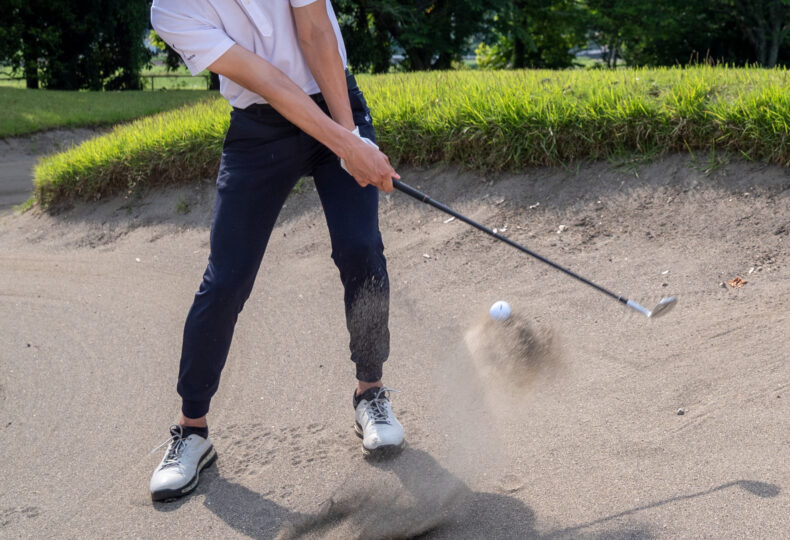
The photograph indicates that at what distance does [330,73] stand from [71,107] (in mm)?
13269

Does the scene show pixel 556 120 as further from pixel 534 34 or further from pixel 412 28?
pixel 534 34

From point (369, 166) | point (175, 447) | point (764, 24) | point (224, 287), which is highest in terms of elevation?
point (369, 166)

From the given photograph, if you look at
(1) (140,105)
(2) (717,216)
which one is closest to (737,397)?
(2) (717,216)

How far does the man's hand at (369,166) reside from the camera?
2.61 meters

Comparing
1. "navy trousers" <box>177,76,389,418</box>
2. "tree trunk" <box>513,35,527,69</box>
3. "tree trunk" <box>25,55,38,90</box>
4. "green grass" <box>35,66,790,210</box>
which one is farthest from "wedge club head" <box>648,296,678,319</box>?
"tree trunk" <box>25,55,38,90</box>

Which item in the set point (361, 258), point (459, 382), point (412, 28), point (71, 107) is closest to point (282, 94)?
point (361, 258)

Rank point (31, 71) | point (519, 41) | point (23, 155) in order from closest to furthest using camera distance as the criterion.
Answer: point (23, 155) < point (519, 41) < point (31, 71)

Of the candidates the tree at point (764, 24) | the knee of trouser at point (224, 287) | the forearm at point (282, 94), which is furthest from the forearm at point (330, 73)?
the tree at point (764, 24)

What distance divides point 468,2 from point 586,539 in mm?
17413

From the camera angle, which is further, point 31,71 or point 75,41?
point 75,41

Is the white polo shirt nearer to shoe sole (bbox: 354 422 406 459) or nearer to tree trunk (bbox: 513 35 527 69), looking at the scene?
shoe sole (bbox: 354 422 406 459)

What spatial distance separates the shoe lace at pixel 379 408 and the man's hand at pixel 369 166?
85 centimetres

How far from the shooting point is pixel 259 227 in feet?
9.18

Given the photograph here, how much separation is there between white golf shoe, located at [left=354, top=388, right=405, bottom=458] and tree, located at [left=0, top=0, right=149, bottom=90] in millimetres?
20685
